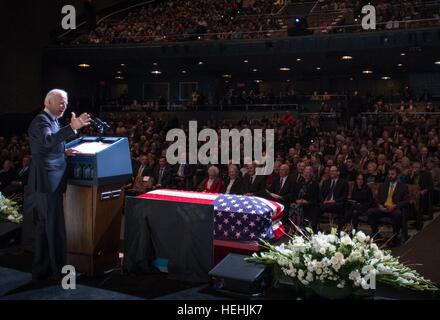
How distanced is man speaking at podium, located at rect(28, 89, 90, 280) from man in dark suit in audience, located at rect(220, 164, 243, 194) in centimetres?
419

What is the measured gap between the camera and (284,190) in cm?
767

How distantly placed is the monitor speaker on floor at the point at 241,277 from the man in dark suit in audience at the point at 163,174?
17.7 feet

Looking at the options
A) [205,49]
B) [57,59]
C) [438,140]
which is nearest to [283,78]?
[205,49]

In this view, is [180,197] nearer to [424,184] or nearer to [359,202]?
[359,202]

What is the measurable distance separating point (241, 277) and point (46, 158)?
1783 mm

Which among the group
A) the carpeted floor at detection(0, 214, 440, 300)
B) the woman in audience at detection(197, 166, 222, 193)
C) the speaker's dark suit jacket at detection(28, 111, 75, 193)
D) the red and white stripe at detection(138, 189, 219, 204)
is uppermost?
the speaker's dark suit jacket at detection(28, 111, 75, 193)

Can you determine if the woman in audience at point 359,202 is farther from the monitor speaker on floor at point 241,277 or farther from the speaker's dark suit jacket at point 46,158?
the speaker's dark suit jacket at point 46,158

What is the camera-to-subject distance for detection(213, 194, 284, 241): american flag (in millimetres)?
4086

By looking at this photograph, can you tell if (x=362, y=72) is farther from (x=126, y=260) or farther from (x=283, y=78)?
(x=126, y=260)

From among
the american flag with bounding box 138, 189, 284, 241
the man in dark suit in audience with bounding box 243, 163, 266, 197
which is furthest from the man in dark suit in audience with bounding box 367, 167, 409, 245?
the american flag with bounding box 138, 189, 284, 241

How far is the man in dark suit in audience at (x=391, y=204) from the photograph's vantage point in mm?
6543

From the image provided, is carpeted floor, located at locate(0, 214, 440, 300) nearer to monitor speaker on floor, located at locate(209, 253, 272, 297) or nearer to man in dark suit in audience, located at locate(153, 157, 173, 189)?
monitor speaker on floor, located at locate(209, 253, 272, 297)

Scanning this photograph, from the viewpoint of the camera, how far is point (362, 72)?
22.7 metres

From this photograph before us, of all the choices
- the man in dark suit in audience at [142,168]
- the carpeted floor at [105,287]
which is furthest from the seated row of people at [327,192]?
the carpeted floor at [105,287]
